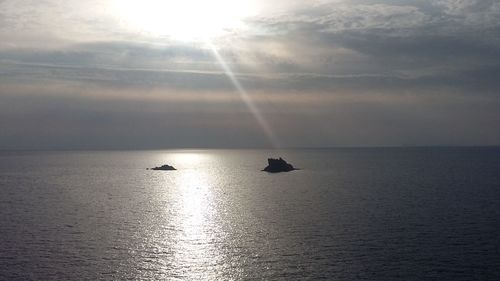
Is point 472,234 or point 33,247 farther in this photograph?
point 472,234

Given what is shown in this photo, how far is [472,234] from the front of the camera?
77.4 m

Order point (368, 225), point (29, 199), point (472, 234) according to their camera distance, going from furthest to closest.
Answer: point (29, 199) → point (368, 225) → point (472, 234)

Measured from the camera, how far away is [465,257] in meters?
63.2

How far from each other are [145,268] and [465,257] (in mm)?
42667

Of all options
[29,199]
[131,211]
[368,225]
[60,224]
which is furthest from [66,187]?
[368,225]

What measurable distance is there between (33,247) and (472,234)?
6987 centimetres

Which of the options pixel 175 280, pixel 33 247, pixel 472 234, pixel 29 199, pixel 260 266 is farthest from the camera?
pixel 29 199

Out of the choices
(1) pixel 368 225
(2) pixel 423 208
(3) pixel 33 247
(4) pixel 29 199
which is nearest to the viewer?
(3) pixel 33 247

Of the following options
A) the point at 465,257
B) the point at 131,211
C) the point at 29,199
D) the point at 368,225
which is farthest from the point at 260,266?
the point at 29,199

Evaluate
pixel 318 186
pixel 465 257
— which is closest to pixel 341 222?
pixel 465 257

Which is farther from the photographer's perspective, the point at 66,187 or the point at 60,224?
the point at 66,187

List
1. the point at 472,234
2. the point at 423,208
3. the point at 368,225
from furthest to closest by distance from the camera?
the point at 423,208, the point at 368,225, the point at 472,234

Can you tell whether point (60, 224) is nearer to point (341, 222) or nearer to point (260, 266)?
point (260, 266)

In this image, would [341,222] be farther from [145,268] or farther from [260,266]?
[145,268]
